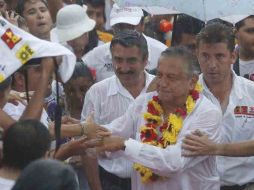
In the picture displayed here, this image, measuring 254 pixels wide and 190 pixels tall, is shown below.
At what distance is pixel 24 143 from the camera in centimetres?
428

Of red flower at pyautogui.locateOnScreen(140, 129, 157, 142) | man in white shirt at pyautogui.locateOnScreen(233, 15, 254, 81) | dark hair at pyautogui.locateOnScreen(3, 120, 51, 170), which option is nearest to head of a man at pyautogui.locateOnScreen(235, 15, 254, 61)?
man in white shirt at pyautogui.locateOnScreen(233, 15, 254, 81)

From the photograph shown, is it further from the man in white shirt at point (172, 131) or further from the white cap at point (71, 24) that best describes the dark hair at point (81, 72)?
the man in white shirt at point (172, 131)

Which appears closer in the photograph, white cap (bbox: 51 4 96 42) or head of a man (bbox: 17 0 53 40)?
white cap (bbox: 51 4 96 42)

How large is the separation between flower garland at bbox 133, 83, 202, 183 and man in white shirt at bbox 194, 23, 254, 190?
0.37 meters

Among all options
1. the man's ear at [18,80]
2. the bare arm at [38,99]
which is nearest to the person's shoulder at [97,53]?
the man's ear at [18,80]

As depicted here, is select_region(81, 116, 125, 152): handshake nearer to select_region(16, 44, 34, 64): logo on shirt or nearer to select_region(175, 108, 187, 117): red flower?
select_region(175, 108, 187, 117): red flower

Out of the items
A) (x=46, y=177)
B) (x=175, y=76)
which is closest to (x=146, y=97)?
(x=175, y=76)

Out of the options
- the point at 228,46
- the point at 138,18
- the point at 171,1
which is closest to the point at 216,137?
the point at 228,46

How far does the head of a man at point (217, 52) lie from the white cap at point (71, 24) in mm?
1519

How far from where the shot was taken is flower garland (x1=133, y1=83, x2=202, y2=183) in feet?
18.5

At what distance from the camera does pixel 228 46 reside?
6176 mm

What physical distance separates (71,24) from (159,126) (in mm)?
1942

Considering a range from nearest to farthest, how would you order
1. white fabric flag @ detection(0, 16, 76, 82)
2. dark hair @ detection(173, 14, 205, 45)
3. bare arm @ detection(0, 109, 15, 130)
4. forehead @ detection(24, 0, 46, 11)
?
white fabric flag @ detection(0, 16, 76, 82), bare arm @ detection(0, 109, 15, 130), forehead @ detection(24, 0, 46, 11), dark hair @ detection(173, 14, 205, 45)

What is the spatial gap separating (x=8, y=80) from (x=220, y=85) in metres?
1.89
